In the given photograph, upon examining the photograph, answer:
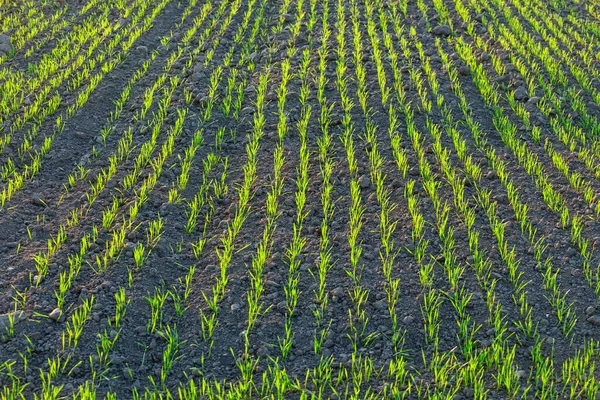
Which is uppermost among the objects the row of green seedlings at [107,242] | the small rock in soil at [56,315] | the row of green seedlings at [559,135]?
the small rock in soil at [56,315]

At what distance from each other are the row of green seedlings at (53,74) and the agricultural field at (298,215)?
0.09ft

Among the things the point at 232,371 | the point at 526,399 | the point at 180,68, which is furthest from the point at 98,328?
the point at 180,68

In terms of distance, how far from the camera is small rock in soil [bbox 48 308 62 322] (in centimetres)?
346

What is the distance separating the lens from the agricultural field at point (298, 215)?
3.27 m

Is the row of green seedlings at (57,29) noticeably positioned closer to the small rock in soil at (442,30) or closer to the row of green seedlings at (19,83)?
the row of green seedlings at (19,83)

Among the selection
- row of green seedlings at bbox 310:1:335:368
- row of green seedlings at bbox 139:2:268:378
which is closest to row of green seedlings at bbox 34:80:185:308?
row of green seedlings at bbox 139:2:268:378

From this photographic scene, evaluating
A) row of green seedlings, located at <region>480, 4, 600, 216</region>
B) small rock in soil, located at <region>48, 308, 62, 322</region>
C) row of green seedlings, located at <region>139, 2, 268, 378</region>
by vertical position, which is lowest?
row of green seedlings, located at <region>480, 4, 600, 216</region>

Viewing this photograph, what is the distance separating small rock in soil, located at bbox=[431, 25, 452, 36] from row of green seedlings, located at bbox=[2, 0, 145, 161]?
3346 mm

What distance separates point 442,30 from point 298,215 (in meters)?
4.25

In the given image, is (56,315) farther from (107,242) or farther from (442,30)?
(442,30)

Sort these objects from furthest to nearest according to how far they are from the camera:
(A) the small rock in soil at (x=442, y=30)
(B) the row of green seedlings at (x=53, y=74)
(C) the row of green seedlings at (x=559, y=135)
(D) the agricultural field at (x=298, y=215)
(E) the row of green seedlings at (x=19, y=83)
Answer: (A) the small rock in soil at (x=442, y=30)
(E) the row of green seedlings at (x=19, y=83)
(B) the row of green seedlings at (x=53, y=74)
(C) the row of green seedlings at (x=559, y=135)
(D) the agricultural field at (x=298, y=215)

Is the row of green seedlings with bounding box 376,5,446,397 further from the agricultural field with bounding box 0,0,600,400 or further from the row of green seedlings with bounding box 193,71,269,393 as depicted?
the row of green seedlings with bounding box 193,71,269,393

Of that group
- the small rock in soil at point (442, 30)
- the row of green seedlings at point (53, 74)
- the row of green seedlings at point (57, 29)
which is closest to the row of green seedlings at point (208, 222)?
the row of green seedlings at point (53, 74)

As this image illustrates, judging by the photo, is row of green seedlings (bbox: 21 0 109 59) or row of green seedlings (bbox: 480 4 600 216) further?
row of green seedlings (bbox: 21 0 109 59)
